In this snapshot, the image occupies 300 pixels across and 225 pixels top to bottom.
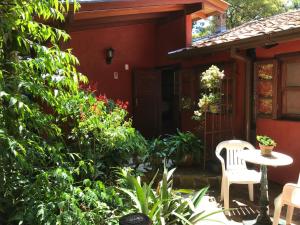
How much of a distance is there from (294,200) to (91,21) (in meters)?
5.20

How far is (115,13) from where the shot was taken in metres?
6.30

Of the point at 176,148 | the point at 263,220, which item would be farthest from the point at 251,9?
Answer: the point at 263,220

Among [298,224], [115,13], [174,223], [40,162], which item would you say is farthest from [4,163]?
[115,13]

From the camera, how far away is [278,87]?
537 cm

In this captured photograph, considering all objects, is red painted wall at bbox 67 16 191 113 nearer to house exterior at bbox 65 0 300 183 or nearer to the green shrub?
house exterior at bbox 65 0 300 183

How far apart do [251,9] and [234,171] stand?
1483 cm

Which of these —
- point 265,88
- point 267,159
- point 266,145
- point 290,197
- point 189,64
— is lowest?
point 290,197

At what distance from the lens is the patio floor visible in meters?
4.05

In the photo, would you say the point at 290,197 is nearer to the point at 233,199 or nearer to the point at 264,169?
the point at 264,169

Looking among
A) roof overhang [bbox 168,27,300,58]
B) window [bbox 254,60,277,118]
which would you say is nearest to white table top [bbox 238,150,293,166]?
window [bbox 254,60,277,118]

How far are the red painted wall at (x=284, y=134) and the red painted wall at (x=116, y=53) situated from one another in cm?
331

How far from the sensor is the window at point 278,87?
16.9 feet

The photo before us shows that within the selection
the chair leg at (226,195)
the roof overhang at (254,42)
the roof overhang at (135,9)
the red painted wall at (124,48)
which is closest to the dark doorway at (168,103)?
the red painted wall at (124,48)

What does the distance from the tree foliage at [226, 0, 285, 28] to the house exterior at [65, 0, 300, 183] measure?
9.79 meters
